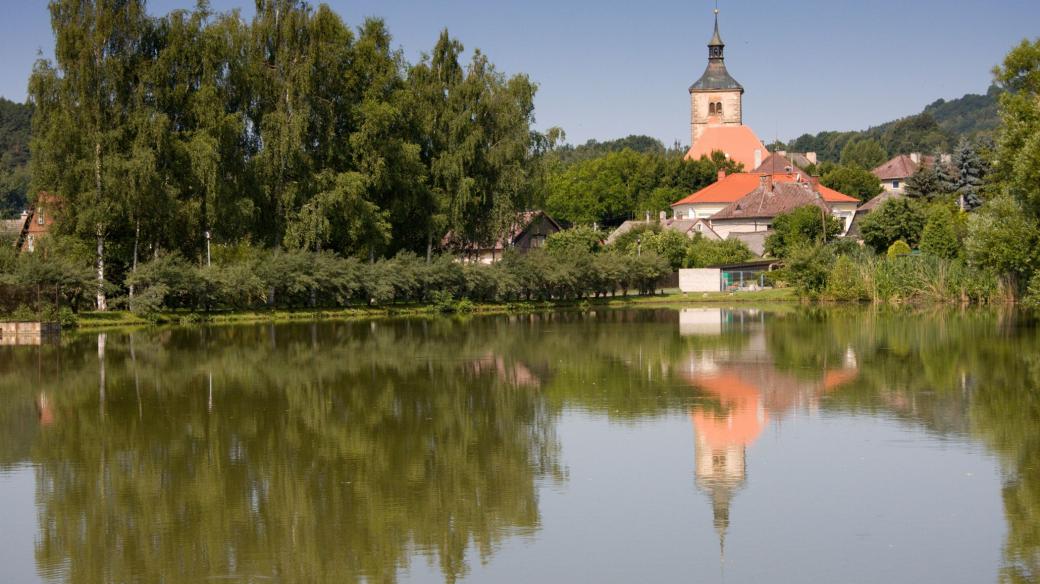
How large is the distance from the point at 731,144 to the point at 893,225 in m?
59.5

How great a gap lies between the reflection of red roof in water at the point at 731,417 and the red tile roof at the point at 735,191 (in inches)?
3143

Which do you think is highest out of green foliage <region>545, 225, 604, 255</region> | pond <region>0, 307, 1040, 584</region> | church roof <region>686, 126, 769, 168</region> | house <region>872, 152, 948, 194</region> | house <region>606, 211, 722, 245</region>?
church roof <region>686, 126, 769, 168</region>

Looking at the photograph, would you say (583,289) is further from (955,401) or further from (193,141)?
(955,401)

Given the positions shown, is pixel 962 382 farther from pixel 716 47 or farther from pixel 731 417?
pixel 716 47

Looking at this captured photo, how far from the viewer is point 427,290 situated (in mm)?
58250

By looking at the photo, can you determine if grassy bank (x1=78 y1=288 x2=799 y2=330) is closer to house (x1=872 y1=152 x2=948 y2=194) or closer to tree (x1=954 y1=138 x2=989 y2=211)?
tree (x1=954 y1=138 x2=989 y2=211)

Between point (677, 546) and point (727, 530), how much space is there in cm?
76

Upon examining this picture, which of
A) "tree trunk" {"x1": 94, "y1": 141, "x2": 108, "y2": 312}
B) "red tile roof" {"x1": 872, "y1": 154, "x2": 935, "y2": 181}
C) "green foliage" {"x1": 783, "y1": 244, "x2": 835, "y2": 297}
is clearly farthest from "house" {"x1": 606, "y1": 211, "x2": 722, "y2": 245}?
"tree trunk" {"x1": 94, "y1": 141, "x2": 108, "y2": 312}

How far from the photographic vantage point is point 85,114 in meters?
46.0

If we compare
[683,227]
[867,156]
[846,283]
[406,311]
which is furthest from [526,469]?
[867,156]

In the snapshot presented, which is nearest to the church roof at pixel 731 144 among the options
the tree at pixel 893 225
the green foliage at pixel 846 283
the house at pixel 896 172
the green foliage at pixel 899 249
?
the house at pixel 896 172

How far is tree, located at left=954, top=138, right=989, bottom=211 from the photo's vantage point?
288 ft

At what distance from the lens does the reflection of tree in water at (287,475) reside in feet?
37.4

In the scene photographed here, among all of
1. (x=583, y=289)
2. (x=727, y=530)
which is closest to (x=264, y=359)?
(x=727, y=530)
